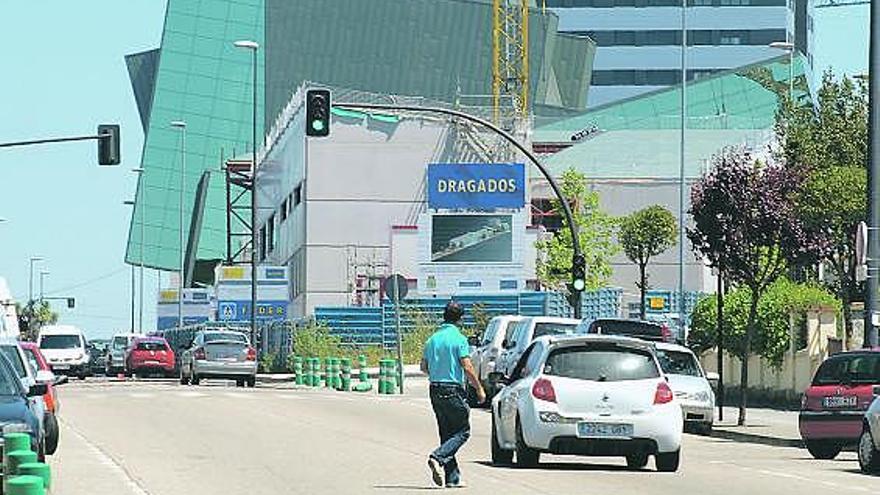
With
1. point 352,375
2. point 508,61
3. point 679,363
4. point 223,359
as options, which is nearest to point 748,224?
point 679,363

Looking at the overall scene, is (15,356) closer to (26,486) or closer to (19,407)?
(19,407)

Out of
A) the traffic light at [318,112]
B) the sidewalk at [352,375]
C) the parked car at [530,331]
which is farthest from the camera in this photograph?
the sidewalk at [352,375]

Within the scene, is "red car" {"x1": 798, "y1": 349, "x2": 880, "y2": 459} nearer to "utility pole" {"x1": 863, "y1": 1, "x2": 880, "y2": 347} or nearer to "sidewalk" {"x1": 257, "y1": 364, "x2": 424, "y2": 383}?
"utility pole" {"x1": 863, "y1": 1, "x2": 880, "y2": 347}

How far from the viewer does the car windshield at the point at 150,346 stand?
7469 centimetres

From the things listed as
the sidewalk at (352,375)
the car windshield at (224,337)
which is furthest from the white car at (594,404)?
the sidewalk at (352,375)

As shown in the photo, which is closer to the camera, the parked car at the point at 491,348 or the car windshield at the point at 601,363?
the car windshield at the point at 601,363

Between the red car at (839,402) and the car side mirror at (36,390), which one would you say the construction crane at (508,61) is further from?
the car side mirror at (36,390)

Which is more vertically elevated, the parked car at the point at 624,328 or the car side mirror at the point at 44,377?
the parked car at the point at 624,328

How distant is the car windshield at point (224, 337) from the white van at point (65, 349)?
1334cm

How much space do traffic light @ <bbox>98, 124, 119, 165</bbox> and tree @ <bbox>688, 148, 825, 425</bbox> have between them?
673 inches

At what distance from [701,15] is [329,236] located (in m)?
67.6

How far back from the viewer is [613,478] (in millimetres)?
23297

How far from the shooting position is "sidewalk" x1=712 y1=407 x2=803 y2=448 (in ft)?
109

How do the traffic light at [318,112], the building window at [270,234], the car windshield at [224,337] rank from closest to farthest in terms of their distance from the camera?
the traffic light at [318,112], the car windshield at [224,337], the building window at [270,234]
